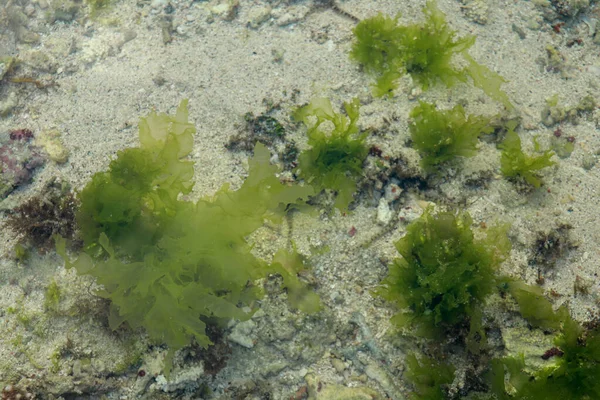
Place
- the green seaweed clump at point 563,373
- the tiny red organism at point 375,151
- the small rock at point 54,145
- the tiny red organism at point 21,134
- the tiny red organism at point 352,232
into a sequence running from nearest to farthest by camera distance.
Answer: the green seaweed clump at point 563,373, the tiny red organism at point 352,232, the tiny red organism at point 375,151, the small rock at point 54,145, the tiny red organism at point 21,134

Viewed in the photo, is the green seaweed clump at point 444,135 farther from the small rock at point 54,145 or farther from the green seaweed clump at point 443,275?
the small rock at point 54,145

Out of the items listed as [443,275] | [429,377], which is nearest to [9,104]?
[443,275]

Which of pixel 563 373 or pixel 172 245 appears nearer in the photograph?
pixel 563 373

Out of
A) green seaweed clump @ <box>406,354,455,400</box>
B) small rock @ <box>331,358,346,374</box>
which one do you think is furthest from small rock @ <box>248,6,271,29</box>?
green seaweed clump @ <box>406,354,455,400</box>

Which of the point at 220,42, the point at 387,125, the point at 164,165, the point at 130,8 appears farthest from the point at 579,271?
the point at 130,8

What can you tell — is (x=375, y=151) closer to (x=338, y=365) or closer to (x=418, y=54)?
(x=418, y=54)

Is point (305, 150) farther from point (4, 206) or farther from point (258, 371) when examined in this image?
point (4, 206)

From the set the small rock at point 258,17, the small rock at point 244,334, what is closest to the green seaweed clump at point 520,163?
the small rock at point 244,334
